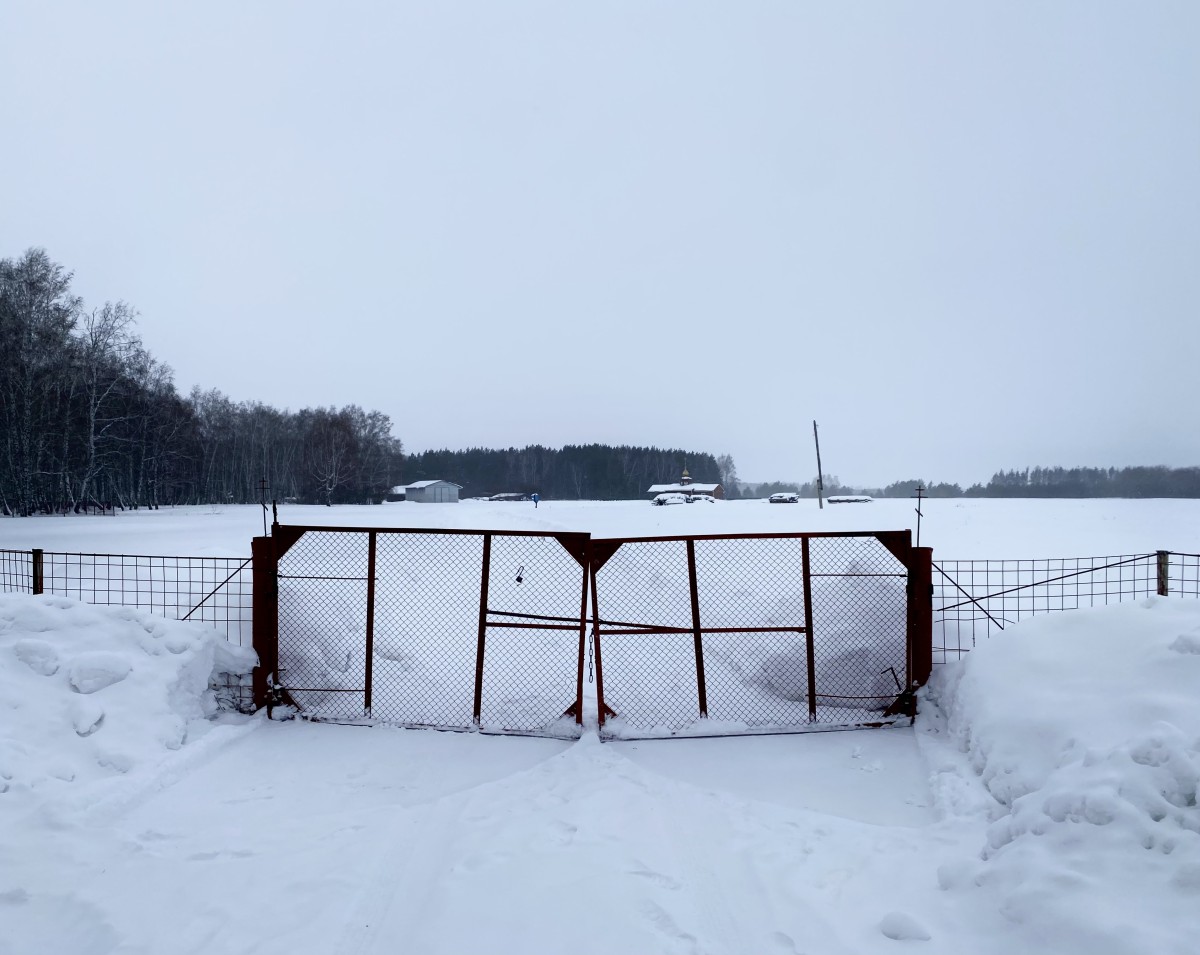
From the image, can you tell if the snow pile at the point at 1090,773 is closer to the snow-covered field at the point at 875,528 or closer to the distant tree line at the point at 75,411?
the snow-covered field at the point at 875,528

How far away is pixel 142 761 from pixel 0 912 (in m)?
1.85

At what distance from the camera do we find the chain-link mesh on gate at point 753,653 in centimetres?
614

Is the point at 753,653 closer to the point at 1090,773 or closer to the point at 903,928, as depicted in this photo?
the point at 1090,773

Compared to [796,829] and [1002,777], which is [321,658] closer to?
[796,829]

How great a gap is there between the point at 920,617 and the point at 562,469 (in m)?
103

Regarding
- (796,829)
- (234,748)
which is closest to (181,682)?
(234,748)

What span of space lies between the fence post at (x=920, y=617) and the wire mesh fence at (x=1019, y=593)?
0.35m

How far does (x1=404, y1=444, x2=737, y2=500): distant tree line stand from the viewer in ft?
342

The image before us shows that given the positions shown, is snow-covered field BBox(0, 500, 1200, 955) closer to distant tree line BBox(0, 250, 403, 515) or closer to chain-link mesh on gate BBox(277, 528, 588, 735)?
chain-link mesh on gate BBox(277, 528, 588, 735)

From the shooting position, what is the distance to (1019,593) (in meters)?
8.67

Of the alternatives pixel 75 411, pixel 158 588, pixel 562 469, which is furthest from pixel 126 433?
pixel 562 469

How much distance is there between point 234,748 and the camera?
221 inches

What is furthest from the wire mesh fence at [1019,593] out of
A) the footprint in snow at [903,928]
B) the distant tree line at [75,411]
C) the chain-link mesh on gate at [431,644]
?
the distant tree line at [75,411]

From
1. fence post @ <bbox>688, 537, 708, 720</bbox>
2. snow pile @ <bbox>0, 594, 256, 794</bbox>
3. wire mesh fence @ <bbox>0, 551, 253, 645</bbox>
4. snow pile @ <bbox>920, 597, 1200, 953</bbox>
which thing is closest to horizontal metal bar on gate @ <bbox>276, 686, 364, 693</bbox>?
snow pile @ <bbox>0, 594, 256, 794</bbox>
